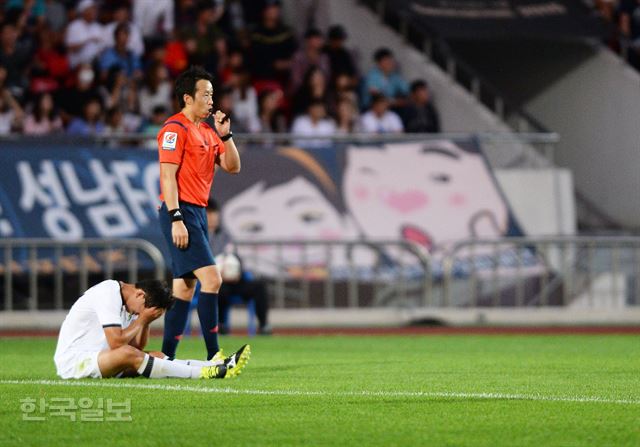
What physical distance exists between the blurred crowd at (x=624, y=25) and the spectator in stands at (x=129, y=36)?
818 cm

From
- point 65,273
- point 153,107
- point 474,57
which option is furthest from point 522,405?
point 474,57

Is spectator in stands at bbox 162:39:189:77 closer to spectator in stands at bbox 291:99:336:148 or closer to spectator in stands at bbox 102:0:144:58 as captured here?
spectator in stands at bbox 102:0:144:58

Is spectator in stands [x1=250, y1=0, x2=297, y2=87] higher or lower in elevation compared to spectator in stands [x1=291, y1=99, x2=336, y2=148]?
higher

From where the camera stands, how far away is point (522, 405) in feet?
30.3

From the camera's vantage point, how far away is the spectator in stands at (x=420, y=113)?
24.2 metres

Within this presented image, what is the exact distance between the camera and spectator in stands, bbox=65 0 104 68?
23.7m

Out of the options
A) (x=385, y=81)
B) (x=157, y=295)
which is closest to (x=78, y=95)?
(x=385, y=81)

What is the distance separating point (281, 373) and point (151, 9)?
45.1 ft

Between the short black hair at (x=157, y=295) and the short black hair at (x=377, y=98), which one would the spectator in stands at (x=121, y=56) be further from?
the short black hair at (x=157, y=295)

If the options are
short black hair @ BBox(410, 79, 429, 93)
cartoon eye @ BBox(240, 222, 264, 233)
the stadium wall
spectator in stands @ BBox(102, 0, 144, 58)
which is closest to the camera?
cartoon eye @ BBox(240, 222, 264, 233)

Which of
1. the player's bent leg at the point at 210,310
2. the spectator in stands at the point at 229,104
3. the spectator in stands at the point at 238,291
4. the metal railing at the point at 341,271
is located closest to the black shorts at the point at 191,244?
the player's bent leg at the point at 210,310

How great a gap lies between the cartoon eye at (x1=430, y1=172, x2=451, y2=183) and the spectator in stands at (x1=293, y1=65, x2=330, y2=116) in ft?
7.40

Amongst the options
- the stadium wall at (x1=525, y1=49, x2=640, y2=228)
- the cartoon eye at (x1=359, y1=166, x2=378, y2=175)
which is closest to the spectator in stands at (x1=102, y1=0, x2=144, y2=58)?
the cartoon eye at (x1=359, y1=166, x2=378, y2=175)

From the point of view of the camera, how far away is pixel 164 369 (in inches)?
439
